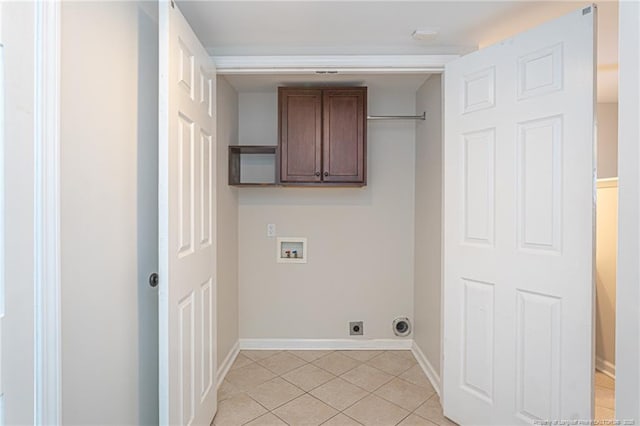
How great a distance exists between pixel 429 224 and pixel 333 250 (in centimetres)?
89

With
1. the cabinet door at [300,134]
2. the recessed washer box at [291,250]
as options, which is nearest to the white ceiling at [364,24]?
the cabinet door at [300,134]

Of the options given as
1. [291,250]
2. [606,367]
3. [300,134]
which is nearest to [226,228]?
[291,250]

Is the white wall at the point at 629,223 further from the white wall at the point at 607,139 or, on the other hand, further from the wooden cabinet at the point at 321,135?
the white wall at the point at 607,139

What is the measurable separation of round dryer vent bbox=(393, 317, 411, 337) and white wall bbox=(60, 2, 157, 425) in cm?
207

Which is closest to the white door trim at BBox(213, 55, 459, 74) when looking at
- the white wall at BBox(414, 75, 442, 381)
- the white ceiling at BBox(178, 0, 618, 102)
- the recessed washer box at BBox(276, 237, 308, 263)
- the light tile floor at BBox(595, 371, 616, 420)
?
the white ceiling at BBox(178, 0, 618, 102)

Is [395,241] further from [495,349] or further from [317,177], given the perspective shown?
[495,349]

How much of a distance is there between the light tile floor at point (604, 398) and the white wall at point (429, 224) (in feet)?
3.08

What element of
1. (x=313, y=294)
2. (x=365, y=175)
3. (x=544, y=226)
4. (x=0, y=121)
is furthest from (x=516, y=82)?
(x=313, y=294)

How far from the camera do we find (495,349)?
5.92 feet

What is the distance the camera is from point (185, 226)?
61.4 inches

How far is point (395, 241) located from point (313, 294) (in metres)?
0.89

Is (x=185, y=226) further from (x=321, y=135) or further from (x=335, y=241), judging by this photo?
(x=335, y=241)

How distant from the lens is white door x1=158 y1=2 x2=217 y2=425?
1.37 metres

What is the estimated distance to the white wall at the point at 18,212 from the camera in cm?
81
